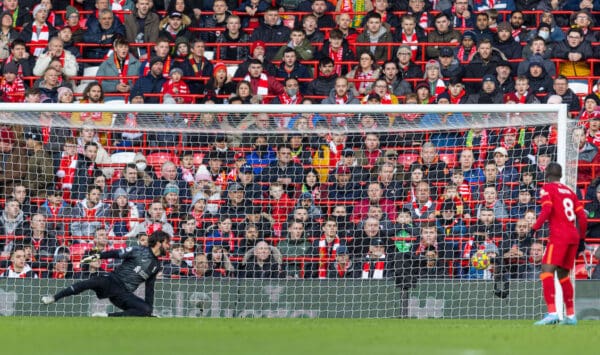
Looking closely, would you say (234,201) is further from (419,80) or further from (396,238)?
(419,80)

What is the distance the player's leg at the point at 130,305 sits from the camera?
13766 mm

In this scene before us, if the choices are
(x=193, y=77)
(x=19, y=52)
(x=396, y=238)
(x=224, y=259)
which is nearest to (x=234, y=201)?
(x=224, y=259)

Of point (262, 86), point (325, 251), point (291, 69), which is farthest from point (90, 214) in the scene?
point (291, 69)

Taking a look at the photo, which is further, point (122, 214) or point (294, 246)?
point (122, 214)

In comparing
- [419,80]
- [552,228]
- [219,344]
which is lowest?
[219,344]

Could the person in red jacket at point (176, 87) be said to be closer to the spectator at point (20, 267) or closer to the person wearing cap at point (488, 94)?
the spectator at point (20, 267)

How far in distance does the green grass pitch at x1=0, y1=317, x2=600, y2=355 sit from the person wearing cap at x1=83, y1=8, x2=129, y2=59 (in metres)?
6.96

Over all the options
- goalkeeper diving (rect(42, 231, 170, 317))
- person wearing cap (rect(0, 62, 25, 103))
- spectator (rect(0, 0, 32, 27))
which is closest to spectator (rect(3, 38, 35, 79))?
person wearing cap (rect(0, 62, 25, 103))

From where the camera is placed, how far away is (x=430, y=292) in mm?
14305

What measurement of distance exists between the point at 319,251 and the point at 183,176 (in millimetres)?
1934

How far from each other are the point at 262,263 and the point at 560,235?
3.86 m

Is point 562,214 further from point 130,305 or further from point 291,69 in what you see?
point 291,69

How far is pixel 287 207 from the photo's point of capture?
15070mm

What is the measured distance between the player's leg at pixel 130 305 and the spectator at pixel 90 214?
4.16 ft
